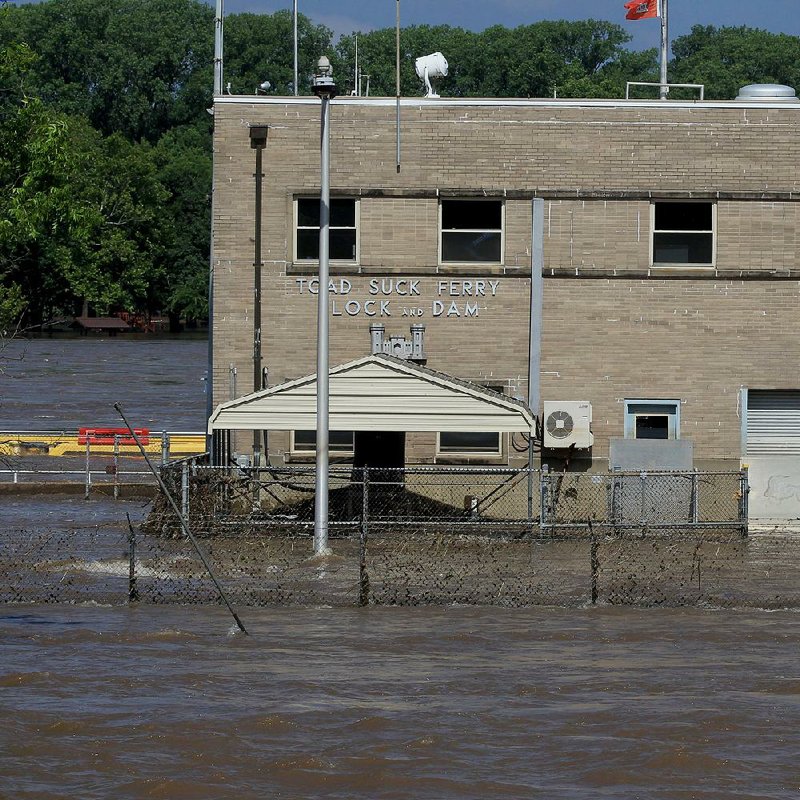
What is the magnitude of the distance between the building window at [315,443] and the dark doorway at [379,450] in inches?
35.4

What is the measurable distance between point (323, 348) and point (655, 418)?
8.02 meters

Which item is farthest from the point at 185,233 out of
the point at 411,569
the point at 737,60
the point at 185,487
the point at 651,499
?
the point at 411,569

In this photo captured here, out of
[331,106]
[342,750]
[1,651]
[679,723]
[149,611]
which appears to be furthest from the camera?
[331,106]

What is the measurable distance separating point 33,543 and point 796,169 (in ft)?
47.1

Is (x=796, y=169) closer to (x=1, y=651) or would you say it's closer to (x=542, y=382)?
(x=542, y=382)

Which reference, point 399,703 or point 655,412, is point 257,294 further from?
point 399,703

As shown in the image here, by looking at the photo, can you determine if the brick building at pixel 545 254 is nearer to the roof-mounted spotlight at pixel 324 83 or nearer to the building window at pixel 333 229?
the building window at pixel 333 229

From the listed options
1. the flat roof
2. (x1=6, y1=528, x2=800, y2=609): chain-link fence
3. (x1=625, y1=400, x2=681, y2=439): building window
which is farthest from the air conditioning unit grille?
the flat roof

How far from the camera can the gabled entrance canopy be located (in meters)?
24.3

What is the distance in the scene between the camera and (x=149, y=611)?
18281 mm

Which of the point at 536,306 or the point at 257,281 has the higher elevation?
the point at 257,281

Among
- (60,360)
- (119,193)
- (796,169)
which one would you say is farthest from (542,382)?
(119,193)

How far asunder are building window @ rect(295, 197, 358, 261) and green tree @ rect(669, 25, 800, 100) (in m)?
101

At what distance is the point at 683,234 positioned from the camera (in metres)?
27.8
